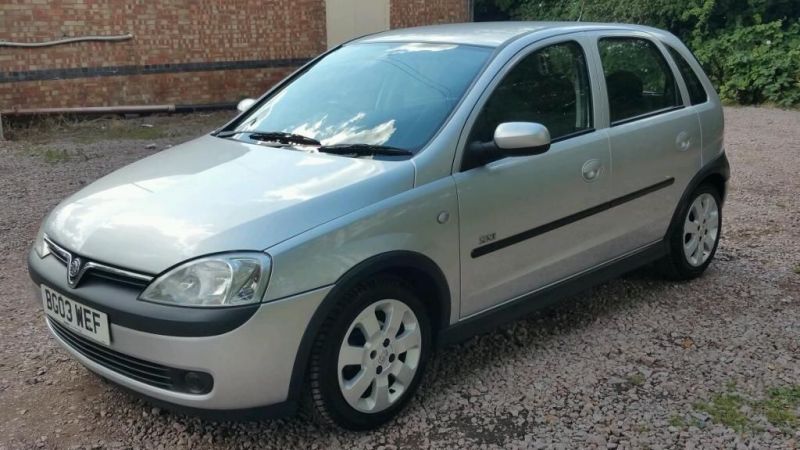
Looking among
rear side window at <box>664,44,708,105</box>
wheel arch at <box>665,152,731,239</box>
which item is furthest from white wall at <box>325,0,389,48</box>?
wheel arch at <box>665,152,731,239</box>

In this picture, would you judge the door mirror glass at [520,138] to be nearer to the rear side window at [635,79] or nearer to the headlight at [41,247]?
the rear side window at [635,79]

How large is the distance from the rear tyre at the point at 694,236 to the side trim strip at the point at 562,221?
0.38m

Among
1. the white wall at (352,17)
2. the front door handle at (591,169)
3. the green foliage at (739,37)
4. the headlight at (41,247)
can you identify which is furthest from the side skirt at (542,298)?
the white wall at (352,17)

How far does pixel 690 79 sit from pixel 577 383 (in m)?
2.33

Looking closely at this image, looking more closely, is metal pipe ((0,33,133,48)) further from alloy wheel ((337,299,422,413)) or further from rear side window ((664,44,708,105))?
alloy wheel ((337,299,422,413))

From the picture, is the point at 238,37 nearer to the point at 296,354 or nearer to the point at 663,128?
the point at 663,128

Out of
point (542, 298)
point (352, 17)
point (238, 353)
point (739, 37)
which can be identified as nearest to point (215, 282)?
point (238, 353)

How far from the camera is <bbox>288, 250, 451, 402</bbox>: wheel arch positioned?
279cm

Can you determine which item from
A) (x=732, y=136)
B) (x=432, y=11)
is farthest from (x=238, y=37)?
(x=732, y=136)

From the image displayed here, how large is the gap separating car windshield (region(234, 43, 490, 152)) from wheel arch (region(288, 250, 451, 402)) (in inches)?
21.2

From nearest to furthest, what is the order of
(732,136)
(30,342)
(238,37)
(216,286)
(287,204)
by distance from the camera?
(216,286) → (287,204) → (30,342) → (732,136) → (238,37)

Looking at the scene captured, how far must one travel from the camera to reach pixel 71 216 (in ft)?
10.5

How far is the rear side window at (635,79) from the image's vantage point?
4.18 m

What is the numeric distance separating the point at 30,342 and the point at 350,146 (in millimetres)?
2152
